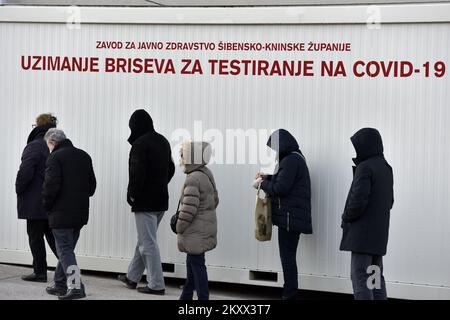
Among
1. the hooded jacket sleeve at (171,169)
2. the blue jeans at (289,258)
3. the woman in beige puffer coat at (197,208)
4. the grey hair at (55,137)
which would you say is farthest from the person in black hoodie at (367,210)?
the grey hair at (55,137)

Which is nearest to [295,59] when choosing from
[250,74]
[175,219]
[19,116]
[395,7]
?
[250,74]

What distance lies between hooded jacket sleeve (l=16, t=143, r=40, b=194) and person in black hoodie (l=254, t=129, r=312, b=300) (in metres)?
2.39

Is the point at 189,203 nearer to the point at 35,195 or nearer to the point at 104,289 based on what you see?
the point at 104,289

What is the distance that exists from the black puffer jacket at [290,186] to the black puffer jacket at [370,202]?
0.99 meters

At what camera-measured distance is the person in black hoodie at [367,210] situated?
8211 mm

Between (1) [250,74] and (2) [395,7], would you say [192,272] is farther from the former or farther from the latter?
(2) [395,7]

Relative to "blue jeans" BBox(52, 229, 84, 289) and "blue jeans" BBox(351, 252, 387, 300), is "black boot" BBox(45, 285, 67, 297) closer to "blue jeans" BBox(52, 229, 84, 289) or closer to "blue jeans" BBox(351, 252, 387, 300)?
"blue jeans" BBox(52, 229, 84, 289)

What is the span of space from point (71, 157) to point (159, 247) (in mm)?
1750

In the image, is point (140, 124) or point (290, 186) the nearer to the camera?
point (290, 186)

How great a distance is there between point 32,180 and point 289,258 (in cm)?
277

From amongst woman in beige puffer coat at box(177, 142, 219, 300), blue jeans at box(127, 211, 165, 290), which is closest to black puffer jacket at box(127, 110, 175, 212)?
blue jeans at box(127, 211, 165, 290)

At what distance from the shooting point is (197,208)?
334 inches

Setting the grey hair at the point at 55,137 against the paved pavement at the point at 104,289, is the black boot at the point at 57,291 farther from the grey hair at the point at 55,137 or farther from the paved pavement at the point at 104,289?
the grey hair at the point at 55,137

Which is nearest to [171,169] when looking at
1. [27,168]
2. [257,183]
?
[257,183]
